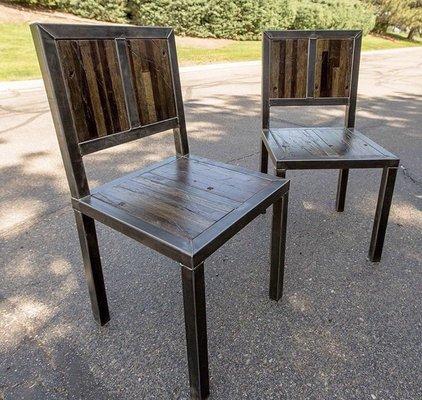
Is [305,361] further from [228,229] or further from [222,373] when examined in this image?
[228,229]

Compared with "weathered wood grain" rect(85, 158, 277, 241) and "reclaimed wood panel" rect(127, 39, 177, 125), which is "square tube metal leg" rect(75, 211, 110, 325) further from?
"reclaimed wood panel" rect(127, 39, 177, 125)

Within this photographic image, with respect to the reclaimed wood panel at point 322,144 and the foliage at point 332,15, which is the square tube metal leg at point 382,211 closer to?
the reclaimed wood panel at point 322,144

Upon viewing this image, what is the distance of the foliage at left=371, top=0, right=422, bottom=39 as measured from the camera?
23562mm

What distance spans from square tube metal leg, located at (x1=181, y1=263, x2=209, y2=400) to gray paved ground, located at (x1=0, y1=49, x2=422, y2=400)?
0.29 feet

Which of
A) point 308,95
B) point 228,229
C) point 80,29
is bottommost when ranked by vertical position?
point 228,229

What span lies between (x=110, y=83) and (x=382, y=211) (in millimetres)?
1366

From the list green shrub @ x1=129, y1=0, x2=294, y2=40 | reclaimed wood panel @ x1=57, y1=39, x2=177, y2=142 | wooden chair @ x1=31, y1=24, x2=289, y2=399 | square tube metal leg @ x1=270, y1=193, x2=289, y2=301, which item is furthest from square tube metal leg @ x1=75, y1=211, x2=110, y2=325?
green shrub @ x1=129, y1=0, x2=294, y2=40

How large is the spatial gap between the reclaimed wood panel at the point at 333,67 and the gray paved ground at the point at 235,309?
0.76 meters

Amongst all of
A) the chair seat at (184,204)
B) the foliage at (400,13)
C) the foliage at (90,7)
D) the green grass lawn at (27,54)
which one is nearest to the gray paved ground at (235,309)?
the chair seat at (184,204)

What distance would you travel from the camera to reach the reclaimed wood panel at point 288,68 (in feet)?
6.67

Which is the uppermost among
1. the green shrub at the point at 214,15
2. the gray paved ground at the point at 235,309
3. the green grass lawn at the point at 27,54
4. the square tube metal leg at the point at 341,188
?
the green shrub at the point at 214,15

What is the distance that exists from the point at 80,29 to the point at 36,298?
116cm

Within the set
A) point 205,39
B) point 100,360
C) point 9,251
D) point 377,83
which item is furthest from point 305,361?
point 205,39

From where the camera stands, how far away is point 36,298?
5.33ft
